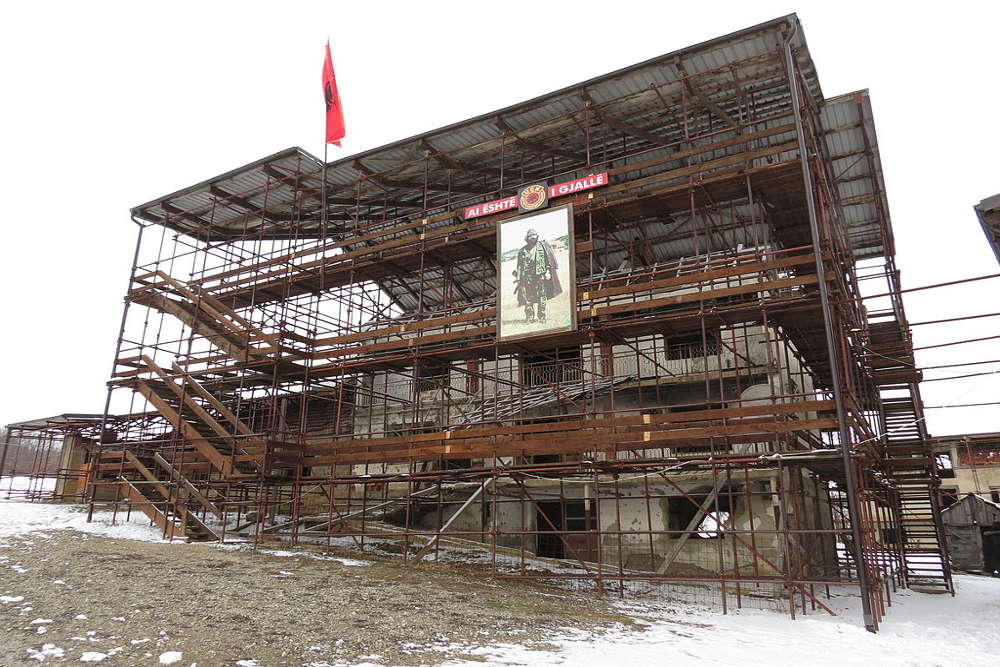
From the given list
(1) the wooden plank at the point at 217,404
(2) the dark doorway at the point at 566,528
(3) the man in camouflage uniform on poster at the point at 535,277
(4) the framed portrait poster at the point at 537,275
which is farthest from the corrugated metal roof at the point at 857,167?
(1) the wooden plank at the point at 217,404

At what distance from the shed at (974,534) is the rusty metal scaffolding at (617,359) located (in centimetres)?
824

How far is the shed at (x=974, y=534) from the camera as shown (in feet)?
94.8

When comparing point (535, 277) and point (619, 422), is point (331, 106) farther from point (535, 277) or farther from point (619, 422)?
point (619, 422)

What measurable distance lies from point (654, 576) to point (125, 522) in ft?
57.3

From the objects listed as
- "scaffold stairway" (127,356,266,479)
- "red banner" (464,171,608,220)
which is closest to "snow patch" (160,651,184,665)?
"scaffold stairway" (127,356,266,479)

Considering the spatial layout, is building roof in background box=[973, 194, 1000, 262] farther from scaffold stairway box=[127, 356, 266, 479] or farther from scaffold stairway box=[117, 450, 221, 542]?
scaffold stairway box=[117, 450, 221, 542]

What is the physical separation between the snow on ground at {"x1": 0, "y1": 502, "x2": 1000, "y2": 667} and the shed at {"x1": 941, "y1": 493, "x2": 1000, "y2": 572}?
1496 centimetres

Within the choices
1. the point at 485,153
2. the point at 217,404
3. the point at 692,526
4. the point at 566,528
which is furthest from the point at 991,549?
the point at 217,404

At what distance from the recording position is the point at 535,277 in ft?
59.2

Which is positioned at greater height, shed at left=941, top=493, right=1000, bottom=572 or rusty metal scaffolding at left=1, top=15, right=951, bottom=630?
rusty metal scaffolding at left=1, top=15, right=951, bottom=630

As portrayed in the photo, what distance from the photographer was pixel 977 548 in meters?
29.3

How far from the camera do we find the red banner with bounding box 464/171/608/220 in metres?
18.3

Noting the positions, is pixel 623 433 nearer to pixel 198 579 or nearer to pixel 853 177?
pixel 198 579

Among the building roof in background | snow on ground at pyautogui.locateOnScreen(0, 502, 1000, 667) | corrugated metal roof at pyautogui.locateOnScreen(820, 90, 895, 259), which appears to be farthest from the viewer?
corrugated metal roof at pyautogui.locateOnScreen(820, 90, 895, 259)
